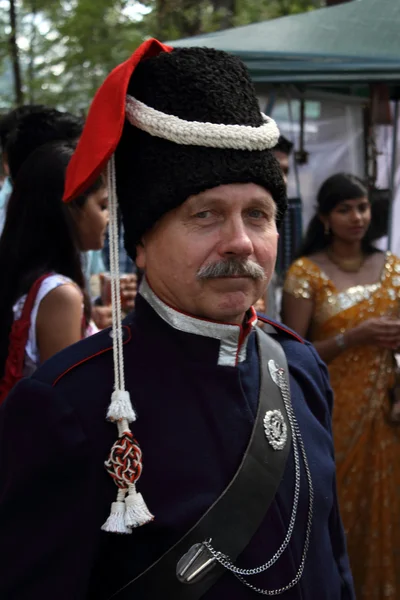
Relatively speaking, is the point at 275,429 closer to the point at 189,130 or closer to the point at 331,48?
the point at 189,130

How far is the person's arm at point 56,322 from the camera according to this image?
241 centimetres

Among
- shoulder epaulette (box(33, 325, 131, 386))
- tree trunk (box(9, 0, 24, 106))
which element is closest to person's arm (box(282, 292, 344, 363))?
shoulder epaulette (box(33, 325, 131, 386))

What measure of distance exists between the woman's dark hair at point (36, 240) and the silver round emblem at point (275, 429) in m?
1.11

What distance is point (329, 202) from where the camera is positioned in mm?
3879

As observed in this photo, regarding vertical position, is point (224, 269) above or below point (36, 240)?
above

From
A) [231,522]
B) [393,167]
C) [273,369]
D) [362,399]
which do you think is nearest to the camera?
[231,522]

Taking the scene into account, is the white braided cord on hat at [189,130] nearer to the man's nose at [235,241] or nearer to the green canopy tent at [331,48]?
the man's nose at [235,241]

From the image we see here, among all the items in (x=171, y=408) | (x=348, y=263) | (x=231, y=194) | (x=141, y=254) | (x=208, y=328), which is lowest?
(x=348, y=263)

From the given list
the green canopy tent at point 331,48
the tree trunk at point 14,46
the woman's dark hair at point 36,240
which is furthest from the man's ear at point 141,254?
the tree trunk at point 14,46

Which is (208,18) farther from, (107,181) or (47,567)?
(47,567)

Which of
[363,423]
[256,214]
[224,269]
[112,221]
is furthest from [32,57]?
[224,269]

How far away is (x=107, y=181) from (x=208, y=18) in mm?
7294

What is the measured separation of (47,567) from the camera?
142cm

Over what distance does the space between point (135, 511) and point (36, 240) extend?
1.37 metres
